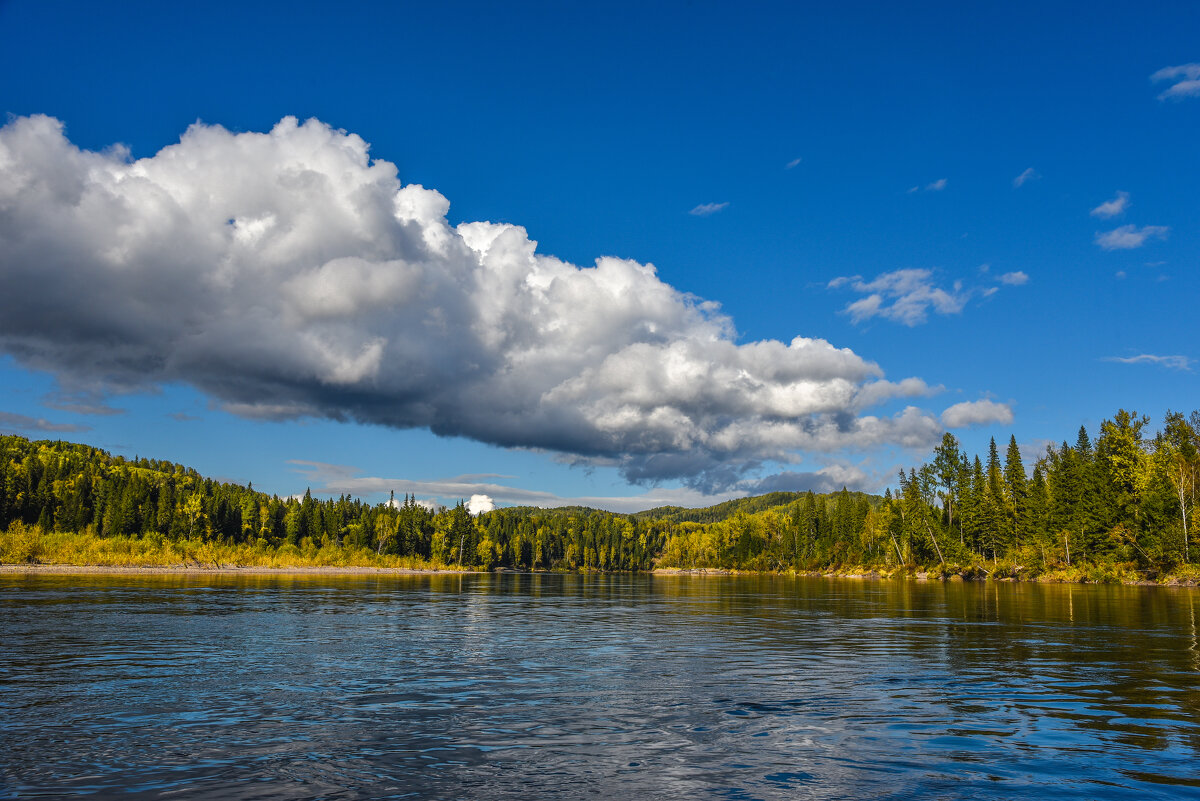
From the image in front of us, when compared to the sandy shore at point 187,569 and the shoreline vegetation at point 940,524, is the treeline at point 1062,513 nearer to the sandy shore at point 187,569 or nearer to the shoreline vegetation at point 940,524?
the shoreline vegetation at point 940,524

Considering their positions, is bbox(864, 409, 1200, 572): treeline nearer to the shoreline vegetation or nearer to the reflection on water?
the shoreline vegetation

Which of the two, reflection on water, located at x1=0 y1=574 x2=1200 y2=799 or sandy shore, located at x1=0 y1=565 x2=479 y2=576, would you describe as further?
sandy shore, located at x1=0 y1=565 x2=479 y2=576

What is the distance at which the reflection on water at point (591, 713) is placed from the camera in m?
11.7

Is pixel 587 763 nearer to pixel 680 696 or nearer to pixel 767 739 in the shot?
pixel 767 739

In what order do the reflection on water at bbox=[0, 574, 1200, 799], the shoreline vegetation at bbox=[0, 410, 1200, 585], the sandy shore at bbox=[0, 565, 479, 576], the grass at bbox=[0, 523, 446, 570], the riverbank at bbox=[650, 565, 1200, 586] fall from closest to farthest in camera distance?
the reflection on water at bbox=[0, 574, 1200, 799] → the riverbank at bbox=[650, 565, 1200, 586] → the shoreline vegetation at bbox=[0, 410, 1200, 585] → the sandy shore at bbox=[0, 565, 479, 576] → the grass at bbox=[0, 523, 446, 570]

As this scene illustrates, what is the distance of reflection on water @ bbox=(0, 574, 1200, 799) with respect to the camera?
38.4 feet

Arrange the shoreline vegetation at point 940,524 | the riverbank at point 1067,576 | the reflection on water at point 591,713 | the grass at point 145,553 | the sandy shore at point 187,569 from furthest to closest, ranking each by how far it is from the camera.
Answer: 1. the grass at point 145,553
2. the sandy shore at point 187,569
3. the shoreline vegetation at point 940,524
4. the riverbank at point 1067,576
5. the reflection on water at point 591,713

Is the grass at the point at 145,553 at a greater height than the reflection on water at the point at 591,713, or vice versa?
the reflection on water at the point at 591,713

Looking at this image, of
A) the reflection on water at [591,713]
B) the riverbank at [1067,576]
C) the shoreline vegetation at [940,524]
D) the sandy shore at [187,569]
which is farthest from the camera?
the sandy shore at [187,569]

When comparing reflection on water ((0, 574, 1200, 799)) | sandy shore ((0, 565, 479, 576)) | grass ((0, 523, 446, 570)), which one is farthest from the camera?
grass ((0, 523, 446, 570))

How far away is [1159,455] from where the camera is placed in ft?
331

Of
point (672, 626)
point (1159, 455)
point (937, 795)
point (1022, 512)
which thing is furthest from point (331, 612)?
point (1022, 512)

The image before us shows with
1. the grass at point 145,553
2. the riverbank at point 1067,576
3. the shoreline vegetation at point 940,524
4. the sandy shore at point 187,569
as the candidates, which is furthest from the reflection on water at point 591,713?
the grass at point 145,553

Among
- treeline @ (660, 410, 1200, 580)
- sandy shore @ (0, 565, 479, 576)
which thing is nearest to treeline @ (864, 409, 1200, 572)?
treeline @ (660, 410, 1200, 580)
